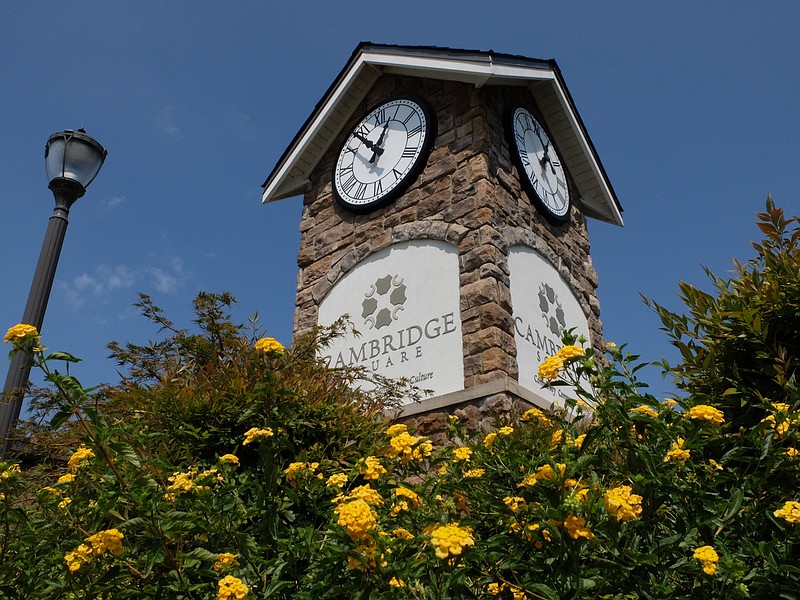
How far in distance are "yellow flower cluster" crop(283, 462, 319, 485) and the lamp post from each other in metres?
3.06

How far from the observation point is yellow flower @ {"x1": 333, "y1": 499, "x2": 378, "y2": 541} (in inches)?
76.2

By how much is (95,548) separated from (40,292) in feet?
10.5

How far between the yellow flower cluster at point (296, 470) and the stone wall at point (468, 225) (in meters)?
3.35

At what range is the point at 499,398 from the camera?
5.62 m

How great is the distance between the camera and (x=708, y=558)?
1.83m

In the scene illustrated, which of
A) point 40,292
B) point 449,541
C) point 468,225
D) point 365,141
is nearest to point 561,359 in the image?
point 449,541

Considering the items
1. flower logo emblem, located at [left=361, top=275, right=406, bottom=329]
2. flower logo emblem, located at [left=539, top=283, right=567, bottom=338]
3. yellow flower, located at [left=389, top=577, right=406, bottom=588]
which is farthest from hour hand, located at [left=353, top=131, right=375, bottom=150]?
yellow flower, located at [left=389, top=577, right=406, bottom=588]

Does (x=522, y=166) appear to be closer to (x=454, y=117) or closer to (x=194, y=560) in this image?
(x=454, y=117)

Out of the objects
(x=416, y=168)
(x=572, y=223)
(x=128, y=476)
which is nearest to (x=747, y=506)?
(x=128, y=476)

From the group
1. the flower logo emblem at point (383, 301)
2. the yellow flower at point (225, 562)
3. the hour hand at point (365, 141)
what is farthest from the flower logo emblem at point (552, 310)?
the yellow flower at point (225, 562)

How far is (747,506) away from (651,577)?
0.51m

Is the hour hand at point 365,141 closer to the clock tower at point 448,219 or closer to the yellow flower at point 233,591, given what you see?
the clock tower at point 448,219

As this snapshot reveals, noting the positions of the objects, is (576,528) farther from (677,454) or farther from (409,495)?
(409,495)

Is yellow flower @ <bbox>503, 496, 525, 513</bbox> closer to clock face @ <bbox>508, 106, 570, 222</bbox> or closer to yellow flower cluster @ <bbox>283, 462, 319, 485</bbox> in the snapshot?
yellow flower cluster @ <bbox>283, 462, 319, 485</bbox>
